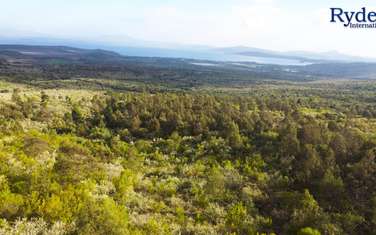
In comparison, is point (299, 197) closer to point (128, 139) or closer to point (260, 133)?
point (260, 133)

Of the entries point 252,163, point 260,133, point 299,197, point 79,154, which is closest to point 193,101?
point 260,133

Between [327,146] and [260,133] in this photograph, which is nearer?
[327,146]

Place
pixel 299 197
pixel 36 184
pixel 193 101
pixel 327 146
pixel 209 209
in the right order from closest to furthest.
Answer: pixel 36 184 < pixel 209 209 < pixel 299 197 < pixel 327 146 < pixel 193 101

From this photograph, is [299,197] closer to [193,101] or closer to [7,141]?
[7,141]

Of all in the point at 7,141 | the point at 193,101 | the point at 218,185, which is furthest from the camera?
the point at 193,101

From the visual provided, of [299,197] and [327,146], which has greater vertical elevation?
[327,146]

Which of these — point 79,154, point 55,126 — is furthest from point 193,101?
point 79,154
